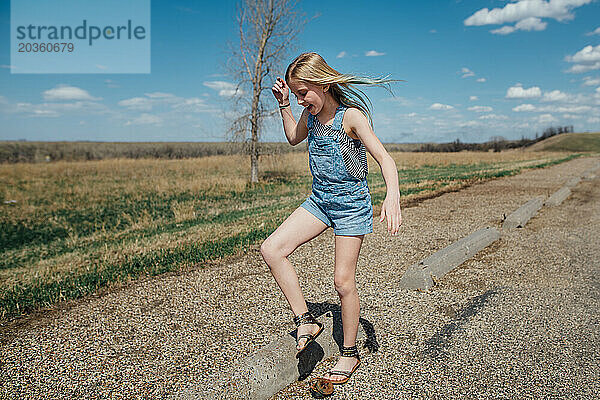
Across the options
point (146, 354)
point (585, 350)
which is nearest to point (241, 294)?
point (146, 354)

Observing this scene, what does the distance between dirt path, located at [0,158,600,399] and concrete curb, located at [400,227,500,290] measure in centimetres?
14

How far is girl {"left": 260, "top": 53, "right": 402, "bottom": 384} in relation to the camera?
3.01 meters

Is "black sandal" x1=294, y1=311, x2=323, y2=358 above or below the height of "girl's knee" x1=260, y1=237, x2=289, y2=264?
below

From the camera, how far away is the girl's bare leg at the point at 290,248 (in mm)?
3135

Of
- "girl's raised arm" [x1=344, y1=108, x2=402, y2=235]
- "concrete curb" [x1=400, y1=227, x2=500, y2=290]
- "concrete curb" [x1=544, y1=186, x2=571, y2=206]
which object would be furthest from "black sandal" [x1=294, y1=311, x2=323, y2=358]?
"concrete curb" [x1=544, y1=186, x2=571, y2=206]

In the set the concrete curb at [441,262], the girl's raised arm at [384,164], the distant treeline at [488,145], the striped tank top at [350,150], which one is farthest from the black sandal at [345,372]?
the distant treeline at [488,145]

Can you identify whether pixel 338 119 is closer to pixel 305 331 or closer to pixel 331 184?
pixel 331 184

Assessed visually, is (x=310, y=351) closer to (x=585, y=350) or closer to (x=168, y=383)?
(x=168, y=383)

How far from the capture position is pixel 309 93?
302cm

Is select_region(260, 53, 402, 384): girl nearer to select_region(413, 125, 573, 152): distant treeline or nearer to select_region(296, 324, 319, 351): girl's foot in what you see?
select_region(296, 324, 319, 351): girl's foot

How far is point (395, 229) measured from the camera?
268 cm

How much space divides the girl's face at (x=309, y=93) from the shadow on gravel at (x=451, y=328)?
2.28 metres

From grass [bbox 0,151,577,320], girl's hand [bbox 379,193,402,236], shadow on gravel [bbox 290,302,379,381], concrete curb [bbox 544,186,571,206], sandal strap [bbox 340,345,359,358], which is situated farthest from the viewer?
concrete curb [bbox 544,186,571,206]

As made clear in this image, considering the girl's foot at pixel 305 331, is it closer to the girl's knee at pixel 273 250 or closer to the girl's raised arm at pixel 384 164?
the girl's knee at pixel 273 250
